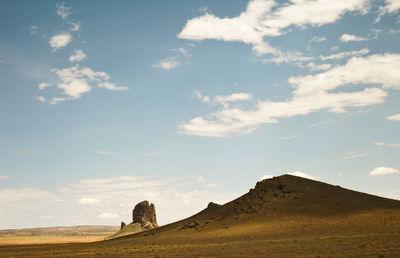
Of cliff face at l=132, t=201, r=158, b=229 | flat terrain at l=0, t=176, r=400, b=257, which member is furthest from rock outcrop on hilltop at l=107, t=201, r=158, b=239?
flat terrain at l=0, t=176, r=400, b=257

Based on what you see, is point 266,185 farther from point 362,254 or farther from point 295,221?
point 362,254

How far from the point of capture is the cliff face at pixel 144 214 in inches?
5778

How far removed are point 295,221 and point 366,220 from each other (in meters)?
9.15

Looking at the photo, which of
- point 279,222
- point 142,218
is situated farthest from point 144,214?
point 279,222

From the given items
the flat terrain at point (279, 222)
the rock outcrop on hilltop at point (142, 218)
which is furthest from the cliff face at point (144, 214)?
the flat terrain at point (279, 222)

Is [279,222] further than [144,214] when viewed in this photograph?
No

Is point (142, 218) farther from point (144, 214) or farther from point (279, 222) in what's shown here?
point (279, 222)

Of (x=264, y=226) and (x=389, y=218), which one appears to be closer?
(x=389, y=218)

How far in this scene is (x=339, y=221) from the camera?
1774 inches

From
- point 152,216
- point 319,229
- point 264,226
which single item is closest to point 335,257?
point 319,229

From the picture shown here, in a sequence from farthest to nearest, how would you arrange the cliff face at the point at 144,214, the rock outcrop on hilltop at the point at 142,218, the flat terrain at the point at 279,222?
the cliff face at the point at 144,214
the rock outcrop on hilltop at the point at 142,218
the flat terrain at the point at 279,222

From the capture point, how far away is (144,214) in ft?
486

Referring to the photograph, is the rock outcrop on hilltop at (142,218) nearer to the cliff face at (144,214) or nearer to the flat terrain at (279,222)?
the cliff face at (144,214)

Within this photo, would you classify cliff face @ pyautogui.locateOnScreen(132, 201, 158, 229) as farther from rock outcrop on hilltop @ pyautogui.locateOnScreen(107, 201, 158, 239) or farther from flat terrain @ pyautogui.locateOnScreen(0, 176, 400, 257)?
flat terrain @ pyautogui.locateOnScreen(0, 176, 400, 257)
